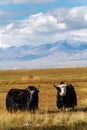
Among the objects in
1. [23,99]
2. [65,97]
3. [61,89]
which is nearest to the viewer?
[23,99]

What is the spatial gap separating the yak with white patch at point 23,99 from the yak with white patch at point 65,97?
142 cm

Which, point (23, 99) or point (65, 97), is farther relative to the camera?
point (65, 97)

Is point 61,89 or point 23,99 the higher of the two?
point 61,89

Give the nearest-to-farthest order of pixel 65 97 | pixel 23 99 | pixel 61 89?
pixel 23 99 < pixel 61 89 < pixel 65 97

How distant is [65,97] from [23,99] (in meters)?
2.59

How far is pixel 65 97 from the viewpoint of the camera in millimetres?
25141

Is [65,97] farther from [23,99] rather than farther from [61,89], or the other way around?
[23,99]

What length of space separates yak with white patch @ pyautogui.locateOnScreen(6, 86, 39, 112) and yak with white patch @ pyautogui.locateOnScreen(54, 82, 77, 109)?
4.67ft

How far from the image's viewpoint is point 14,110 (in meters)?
23.8

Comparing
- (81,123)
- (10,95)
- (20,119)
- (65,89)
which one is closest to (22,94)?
(10,95)

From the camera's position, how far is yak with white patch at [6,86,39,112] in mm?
23391

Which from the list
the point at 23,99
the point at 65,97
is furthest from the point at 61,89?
the point at 23,99

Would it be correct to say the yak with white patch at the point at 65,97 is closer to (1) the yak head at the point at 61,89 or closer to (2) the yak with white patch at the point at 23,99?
(1) the yak head at the point at 61,89

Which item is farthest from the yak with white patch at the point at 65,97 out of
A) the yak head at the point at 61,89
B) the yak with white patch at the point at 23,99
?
the yak with white patch at the point at 23,99
